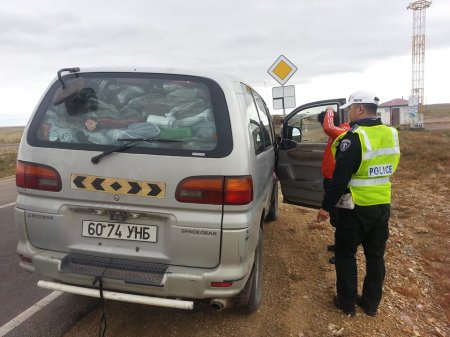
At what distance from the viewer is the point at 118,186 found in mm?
2717

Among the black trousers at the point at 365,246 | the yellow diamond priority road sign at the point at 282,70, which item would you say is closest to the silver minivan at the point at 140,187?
the black trousers at the point at 365,246

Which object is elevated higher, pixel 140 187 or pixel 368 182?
pixel 140 187

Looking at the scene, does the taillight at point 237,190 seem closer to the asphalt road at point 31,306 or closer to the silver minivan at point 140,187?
the silver minivan at point 140,187

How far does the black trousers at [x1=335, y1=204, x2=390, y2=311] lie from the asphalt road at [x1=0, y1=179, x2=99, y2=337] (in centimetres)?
224

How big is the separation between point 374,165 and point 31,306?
3.28 m

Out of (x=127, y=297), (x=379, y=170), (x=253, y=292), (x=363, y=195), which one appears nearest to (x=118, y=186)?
(x=127, y=297)

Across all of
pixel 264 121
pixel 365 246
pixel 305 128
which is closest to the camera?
pixel 365 246

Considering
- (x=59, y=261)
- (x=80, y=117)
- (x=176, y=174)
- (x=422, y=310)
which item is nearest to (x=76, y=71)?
(x=80, y=117)

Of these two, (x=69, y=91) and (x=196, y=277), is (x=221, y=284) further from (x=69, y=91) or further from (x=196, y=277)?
(x=69, y=91)

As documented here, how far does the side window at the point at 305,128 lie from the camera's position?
525 centimetres

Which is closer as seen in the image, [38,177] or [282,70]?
[38,177]

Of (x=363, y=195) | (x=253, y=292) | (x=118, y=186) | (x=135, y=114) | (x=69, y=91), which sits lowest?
(x=253, y=292)

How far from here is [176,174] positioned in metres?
2.66

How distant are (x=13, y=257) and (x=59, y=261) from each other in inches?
103
